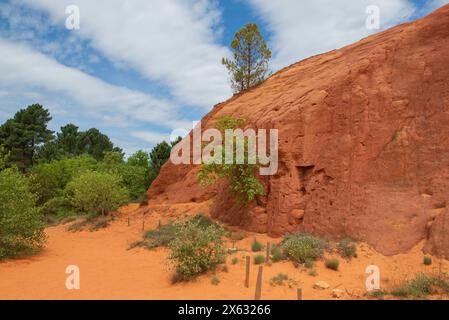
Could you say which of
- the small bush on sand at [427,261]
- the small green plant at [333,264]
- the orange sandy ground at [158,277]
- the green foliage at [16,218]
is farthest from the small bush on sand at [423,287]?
the green foliage at [16,218]

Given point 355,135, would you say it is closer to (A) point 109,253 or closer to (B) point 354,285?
(B) point 354,285

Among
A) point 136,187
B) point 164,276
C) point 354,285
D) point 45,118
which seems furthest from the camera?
point 45,118

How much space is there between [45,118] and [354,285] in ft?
117

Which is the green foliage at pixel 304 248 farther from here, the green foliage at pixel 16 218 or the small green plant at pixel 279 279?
the green foliage at pixel 16 218

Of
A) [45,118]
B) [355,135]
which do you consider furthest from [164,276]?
[45,118]

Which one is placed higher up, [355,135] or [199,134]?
[199,134]

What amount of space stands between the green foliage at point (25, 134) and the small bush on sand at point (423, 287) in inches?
1330

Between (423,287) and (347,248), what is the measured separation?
9.00ft

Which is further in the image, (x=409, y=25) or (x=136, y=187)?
(x=136, y=187)

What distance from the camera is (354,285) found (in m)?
8.89

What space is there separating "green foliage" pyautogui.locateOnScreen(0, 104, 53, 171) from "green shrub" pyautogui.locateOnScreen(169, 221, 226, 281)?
28870 millimetres

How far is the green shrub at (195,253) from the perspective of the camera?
945 cm

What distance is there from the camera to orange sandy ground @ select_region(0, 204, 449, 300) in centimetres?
861

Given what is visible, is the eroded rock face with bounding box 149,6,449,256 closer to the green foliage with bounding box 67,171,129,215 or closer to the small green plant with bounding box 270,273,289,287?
the small green plant with bounding box 270,273,289,287
